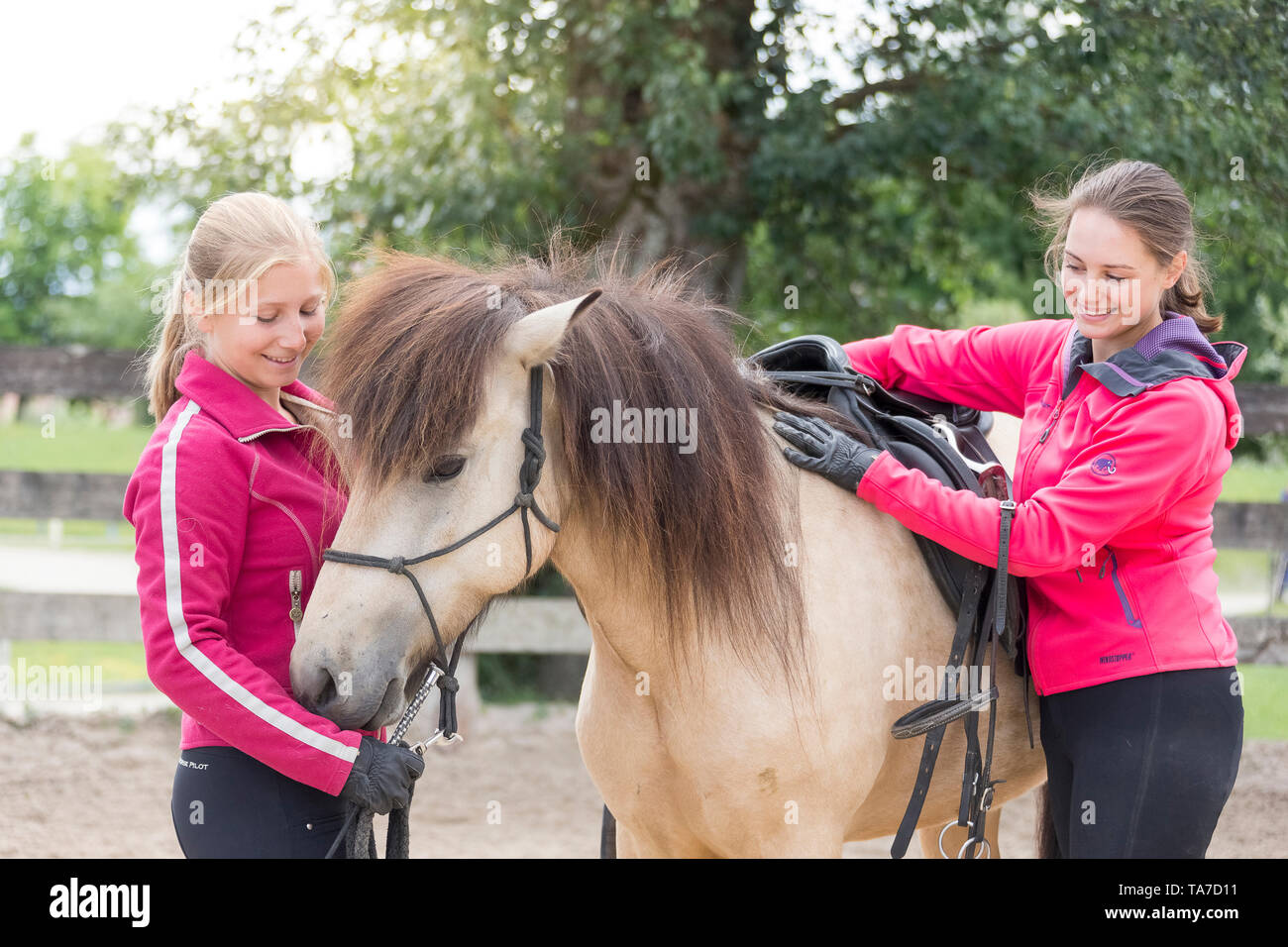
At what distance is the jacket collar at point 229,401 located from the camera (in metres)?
1.77

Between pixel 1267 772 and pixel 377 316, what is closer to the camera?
pixel 377 316

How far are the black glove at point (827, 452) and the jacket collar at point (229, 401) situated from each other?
2.87ft

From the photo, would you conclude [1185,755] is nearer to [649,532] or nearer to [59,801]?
[649,532]

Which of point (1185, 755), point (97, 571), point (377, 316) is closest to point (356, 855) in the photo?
point (377, 316)

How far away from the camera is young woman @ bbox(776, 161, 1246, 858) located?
5.96 feet

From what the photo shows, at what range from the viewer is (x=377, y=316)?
1747mm

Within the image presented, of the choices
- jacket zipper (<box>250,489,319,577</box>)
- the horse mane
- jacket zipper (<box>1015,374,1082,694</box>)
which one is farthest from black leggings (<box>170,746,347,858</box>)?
jacket zipper (<box>1015,374,1082,694</box>)

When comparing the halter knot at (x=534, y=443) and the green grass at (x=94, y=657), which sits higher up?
the halter knot at (x=534, y=443)

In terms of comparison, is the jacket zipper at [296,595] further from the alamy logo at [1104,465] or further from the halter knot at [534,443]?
the alamy logo at [1104,465]

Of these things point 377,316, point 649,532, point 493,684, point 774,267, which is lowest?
point 493,684

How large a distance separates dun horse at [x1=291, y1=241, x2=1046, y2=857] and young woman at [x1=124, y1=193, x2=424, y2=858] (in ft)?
0.33
